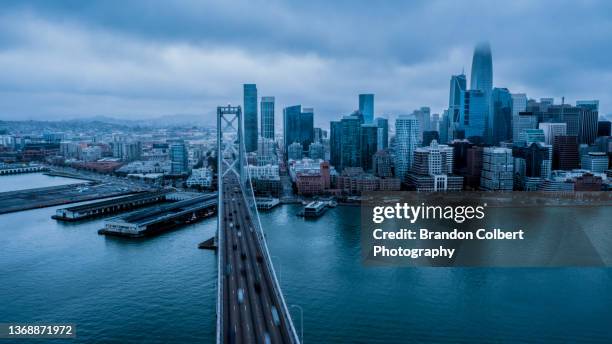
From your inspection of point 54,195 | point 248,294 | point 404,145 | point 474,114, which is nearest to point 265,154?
point 404,145

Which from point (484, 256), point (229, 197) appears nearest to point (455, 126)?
point (229, 197)

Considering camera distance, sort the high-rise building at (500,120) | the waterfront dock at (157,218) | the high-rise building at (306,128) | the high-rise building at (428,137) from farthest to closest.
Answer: the high-rise building at (306,128) < the high-rise building at (500,120) < the high-rise building at (428,137) < the waterfront dock at (157,218)

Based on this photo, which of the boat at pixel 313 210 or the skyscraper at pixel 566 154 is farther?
the skyscraper at pixel 566 154

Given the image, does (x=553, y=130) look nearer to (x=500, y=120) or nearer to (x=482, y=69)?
(x=500, y=120)

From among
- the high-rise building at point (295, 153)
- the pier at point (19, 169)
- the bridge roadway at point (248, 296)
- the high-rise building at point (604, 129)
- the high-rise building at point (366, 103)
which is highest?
the high-rise building at point (366, 103)

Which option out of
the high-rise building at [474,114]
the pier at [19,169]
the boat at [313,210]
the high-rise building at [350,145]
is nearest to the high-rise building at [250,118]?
the high-rise building at [350,145]

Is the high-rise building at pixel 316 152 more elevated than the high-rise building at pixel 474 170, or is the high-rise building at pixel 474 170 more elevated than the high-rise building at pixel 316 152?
the high-rise building at pixel 316 152

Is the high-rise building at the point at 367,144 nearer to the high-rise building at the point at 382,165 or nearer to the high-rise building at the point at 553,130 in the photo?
the high-rise building at the point at 382,165

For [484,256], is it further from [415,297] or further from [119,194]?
[119,194]
